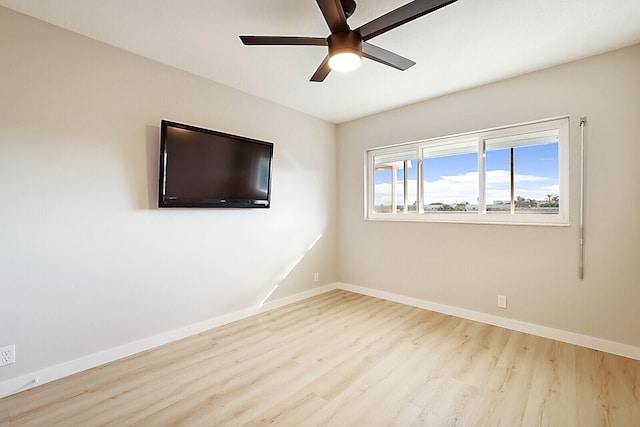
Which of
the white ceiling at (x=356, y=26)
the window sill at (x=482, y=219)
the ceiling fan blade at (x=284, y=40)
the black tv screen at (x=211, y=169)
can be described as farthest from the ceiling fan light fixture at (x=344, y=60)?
the window sill at (x=482, y=219)

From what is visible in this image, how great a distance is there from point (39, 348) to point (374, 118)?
4.06m

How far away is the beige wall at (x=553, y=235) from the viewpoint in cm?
248

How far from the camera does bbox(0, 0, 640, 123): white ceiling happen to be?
1.98m

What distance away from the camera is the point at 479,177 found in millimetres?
3344

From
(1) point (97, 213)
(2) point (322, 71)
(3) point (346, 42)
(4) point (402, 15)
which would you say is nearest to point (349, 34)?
(3) point (346, 42)

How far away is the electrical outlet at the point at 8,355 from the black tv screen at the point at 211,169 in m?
1.32

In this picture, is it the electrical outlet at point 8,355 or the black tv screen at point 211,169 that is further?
the black tv screen at point 211,169

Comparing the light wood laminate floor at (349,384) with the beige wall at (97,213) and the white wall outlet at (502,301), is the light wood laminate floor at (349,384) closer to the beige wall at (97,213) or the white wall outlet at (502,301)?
the white wall outlet at (502,301)

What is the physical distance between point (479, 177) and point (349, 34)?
2314 mm

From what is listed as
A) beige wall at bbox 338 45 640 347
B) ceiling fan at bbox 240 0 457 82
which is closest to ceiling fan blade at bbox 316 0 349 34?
ceiling fan at bbox 240 0 457 82

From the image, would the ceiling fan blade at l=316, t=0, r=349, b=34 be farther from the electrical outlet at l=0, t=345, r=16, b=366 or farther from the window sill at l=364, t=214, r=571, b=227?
the electrical outlet at l=0, t=345, r=16, b=366

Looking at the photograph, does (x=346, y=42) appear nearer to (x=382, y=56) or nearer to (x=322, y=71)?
(x=382, y=56)

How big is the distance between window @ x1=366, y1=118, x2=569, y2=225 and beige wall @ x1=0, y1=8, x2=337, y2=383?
1877mm

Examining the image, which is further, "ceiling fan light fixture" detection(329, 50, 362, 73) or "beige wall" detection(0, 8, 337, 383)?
"beige wall" detection(0, 8, 337, 383)
